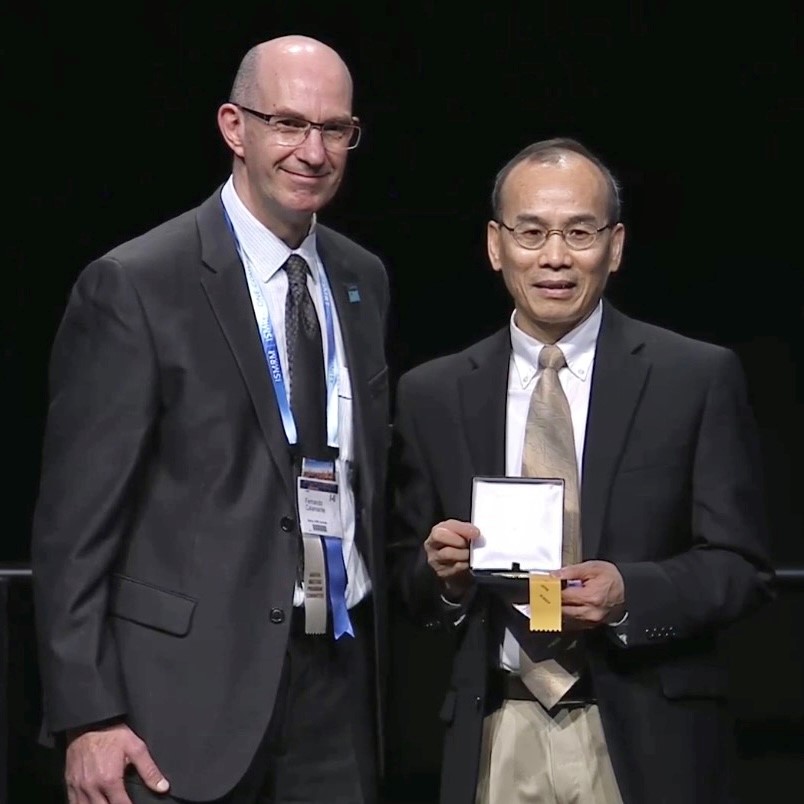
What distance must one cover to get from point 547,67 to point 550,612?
227 centimetres

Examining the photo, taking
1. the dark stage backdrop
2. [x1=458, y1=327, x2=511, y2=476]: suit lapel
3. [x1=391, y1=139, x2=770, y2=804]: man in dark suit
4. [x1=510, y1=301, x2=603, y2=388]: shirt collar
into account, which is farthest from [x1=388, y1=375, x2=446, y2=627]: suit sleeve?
the dark stage backdrop

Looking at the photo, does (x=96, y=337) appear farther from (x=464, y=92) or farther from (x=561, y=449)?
(x=464, y=92)

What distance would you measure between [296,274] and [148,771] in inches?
35.1

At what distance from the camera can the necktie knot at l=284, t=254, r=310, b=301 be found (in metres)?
3.27

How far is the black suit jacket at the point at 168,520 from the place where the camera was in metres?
3.04

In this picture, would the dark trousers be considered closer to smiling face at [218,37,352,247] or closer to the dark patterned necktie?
the dark patterned necktie

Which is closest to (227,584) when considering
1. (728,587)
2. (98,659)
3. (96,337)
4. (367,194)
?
(98,659)

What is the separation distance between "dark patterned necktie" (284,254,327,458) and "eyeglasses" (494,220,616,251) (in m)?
0.40

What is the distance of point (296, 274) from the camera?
3279 millimetres

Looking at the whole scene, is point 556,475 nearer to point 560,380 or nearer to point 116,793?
point 560,380

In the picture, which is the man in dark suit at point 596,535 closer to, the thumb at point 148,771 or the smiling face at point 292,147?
the smiling face at point 292,147

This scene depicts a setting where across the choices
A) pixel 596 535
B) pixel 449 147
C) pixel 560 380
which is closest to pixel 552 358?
pixel 560 380

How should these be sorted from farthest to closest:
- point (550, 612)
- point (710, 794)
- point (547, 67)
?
1. point (547, 67)
2. point (710, 794)
3. point (550, 612)

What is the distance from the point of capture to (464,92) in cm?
487
